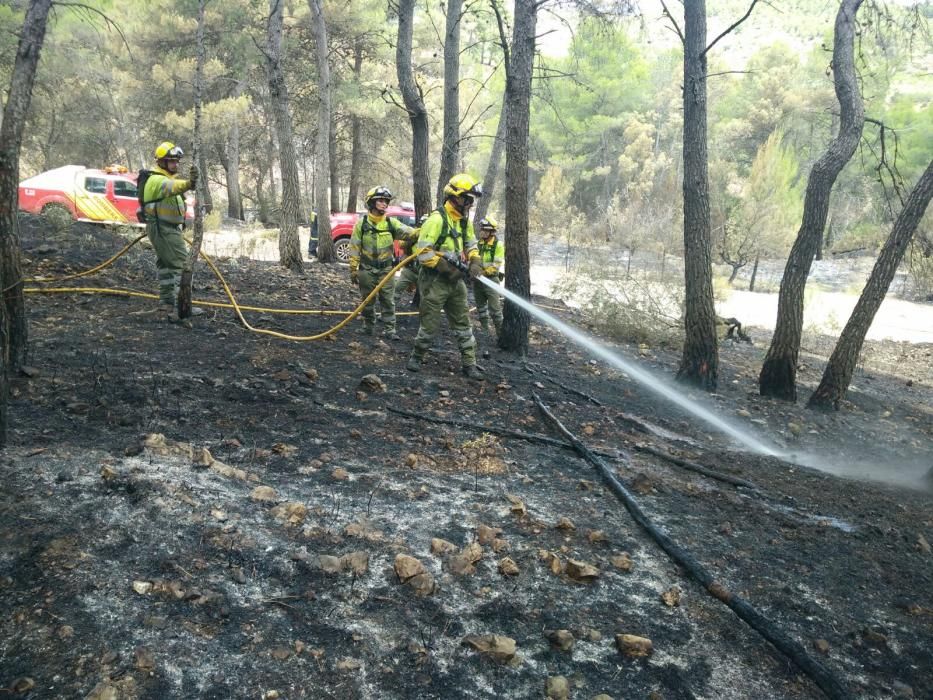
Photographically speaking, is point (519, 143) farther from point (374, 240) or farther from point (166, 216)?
point (166, 216)

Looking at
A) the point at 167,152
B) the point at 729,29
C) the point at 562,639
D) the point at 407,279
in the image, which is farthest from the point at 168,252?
the point at 729,29

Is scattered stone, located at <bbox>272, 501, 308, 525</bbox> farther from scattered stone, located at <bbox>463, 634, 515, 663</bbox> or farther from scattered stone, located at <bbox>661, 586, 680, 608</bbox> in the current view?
scattered stone, located at <bbox>661, 586, 680, 608</bbox>

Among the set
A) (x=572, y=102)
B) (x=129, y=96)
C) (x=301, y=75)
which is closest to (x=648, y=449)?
(x=301, y=75)

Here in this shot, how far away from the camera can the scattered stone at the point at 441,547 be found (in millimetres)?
3098

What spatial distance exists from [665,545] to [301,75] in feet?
68.1

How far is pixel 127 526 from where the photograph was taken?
2852 mm

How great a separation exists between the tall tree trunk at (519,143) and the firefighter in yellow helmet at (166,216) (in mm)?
3544

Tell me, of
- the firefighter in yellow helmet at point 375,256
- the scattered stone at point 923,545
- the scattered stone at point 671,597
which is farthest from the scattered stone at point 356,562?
the firefighter in yellow helmet at point 375,256

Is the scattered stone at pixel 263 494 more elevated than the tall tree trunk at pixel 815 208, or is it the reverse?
the tall tree trunk at pixel 815 208

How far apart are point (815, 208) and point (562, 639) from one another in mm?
6973

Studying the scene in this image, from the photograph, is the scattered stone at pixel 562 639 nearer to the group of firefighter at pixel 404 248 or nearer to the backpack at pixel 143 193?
the group of firefighter at pixel 404 248

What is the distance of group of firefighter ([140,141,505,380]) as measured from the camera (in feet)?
19.5

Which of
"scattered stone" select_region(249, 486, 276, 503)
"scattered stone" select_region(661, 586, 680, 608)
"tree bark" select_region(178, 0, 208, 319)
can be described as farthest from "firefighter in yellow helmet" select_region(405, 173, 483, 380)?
"scattered stone" select_region(661, 586, 680, 608)

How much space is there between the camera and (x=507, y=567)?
2998 millimetres
